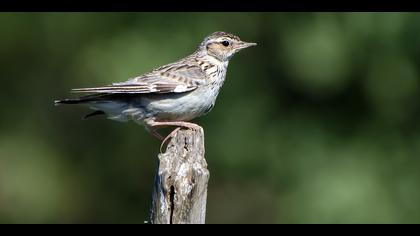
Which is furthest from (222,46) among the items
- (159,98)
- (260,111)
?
(260,111)

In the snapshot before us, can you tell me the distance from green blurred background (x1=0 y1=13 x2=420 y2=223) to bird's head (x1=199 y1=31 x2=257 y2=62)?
3.15m

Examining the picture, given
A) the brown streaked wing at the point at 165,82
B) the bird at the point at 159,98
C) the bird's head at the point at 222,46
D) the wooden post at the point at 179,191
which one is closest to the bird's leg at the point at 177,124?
the bird at the point at 159,98

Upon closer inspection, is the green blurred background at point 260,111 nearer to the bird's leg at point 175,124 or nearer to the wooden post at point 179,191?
the bird's leg at point 175,124

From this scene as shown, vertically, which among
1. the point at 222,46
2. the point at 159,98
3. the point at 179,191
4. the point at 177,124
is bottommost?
the point at 179,191

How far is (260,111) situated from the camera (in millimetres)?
16078

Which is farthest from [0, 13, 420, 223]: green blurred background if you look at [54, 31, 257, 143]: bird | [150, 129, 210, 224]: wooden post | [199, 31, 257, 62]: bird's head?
[150, 129, 210, 224]: wooden post

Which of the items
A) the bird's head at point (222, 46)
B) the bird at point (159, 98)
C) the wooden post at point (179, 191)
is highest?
the bird's head at point (222, 46)

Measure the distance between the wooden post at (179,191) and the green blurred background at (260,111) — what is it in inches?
259

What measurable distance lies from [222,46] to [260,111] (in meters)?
4.73

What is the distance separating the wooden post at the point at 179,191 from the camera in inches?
308

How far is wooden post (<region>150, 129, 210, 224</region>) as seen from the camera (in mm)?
7820

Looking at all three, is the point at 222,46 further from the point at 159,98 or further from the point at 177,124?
the point at 177,124
